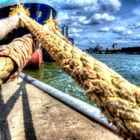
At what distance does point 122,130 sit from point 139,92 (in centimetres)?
15

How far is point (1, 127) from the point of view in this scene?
4043 mm

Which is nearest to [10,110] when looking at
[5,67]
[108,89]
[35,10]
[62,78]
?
[5,67]

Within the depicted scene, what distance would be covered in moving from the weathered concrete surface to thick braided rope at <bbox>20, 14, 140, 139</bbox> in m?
2.08

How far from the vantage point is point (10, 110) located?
497 centimetres

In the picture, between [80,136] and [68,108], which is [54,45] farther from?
[68,108]

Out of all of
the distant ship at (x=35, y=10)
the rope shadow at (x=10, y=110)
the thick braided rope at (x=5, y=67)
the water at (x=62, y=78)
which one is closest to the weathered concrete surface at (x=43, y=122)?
the rope shadow at (x=10, y=110)

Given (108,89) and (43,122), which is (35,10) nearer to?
(43,122)

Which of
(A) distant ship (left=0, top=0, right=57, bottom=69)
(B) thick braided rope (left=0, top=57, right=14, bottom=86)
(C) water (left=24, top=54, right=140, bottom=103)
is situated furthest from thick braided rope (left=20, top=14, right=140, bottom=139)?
(A) distant ship (left=0, top=0, right=57, bottom=69)

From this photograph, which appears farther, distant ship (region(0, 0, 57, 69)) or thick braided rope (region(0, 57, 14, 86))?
distant ship (region(0, 0, 57, 69))

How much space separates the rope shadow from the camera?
3.70 meters

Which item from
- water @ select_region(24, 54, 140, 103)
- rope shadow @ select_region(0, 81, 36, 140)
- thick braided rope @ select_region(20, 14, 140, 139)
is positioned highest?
thick braided rope @ select_region(20, 14, 140, 139)

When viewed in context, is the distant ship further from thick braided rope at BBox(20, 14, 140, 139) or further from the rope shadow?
thick braided rope at BBox(20, 14, 140, 139)

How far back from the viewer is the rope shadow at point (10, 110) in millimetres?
3699

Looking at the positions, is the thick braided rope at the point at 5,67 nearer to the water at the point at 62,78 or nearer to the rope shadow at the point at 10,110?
the water at the point at 62,78
